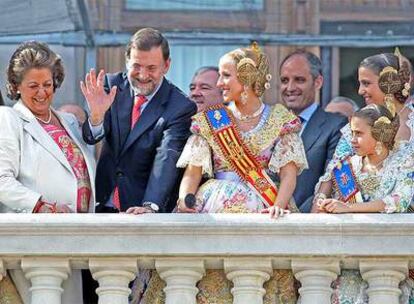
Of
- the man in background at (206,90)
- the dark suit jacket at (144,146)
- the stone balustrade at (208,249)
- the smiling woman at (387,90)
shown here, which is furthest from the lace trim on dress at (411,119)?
the man in background at (206,90)

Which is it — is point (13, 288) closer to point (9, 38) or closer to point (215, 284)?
point (215, 284)

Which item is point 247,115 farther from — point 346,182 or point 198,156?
point 346,182

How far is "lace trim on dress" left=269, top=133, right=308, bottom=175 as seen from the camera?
1741 cm

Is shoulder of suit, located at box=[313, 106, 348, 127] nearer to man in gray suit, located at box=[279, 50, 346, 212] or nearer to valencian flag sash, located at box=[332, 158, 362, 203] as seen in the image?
man in gray suit, located at box=[279, 50, 346, 212]

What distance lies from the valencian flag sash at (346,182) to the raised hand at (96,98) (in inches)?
59.2

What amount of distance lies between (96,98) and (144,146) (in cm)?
44

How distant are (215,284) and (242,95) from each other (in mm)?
1403

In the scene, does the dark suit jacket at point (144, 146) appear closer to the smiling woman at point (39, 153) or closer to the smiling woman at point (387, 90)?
the smiling woman at point (39, 153)

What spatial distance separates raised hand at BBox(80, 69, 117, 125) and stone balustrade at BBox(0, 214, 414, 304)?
117 centimetres

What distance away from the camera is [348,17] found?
22891 millimetres

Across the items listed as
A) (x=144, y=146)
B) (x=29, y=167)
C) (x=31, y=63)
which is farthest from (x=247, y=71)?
(x=29, y=167)

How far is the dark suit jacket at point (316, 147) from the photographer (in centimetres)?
1834

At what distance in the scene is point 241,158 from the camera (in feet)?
57.2

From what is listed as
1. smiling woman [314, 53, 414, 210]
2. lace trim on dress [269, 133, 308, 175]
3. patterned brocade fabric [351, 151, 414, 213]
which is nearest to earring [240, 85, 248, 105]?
lace trim on dress [269, 133, 308, 175]
